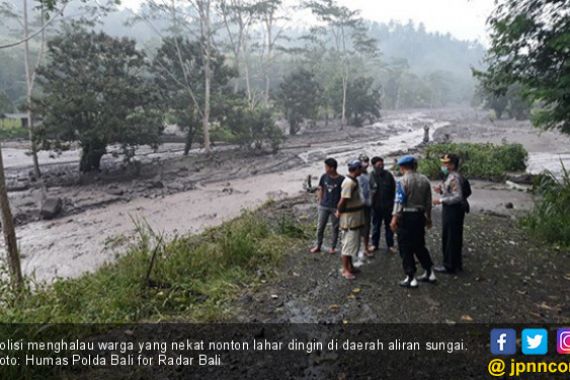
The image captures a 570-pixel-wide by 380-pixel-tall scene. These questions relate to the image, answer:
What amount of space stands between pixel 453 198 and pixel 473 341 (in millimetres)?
2073

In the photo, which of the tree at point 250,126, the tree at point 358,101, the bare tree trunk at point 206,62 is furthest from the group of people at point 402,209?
the tree at point 358,101

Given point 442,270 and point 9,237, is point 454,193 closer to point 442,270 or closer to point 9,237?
point 442,270

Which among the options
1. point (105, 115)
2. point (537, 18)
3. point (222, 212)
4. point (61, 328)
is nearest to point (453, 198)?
point (61, 328)

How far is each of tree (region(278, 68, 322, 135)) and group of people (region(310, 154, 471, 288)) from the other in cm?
3163

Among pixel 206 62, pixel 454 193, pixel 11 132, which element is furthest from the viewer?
pixel 11 132

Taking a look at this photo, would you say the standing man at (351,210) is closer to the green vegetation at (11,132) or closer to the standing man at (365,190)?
the standing man at (365,190)

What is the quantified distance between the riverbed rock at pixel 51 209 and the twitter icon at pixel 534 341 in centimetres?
1548

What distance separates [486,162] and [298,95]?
2414 centimetres

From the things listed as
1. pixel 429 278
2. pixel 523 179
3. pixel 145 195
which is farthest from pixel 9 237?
pixel 523 179

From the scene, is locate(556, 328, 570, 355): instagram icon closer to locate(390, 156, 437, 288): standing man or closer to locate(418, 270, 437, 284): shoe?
locate(418, 270, 437, 284): shoe

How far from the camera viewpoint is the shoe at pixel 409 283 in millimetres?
5492

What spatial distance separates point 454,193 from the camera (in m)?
5.52

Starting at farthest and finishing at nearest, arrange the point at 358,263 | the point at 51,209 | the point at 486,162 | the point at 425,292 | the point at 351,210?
the point at 486,162, the point at 51,209, the point at 358,263, the point at 351,210, the point at 425,292

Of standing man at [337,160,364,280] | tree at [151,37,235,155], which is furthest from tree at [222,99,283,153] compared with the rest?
standing man at [337,160,364,280]
